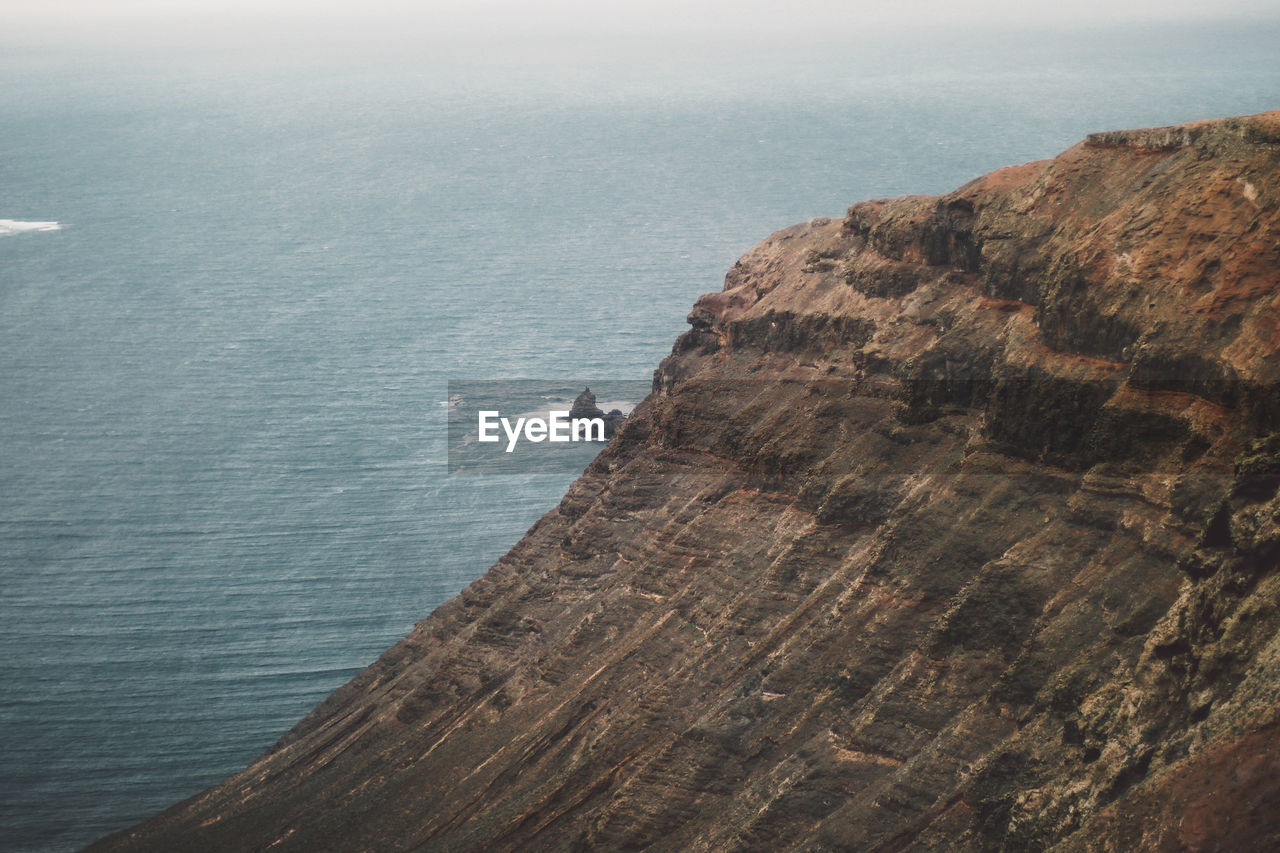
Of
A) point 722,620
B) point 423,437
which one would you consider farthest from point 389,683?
point 423,437

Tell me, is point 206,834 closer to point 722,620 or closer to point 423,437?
point 722,620

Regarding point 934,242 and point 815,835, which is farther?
point 934,242

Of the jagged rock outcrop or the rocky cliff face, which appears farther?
the jagged rock outcrop

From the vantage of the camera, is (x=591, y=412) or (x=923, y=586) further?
(x=591, y=412)

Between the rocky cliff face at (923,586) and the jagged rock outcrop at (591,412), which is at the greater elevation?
the rocky cliff face at (923,586)

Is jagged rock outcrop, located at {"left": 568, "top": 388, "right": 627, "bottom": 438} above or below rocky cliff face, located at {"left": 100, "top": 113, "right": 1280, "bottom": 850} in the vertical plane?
below

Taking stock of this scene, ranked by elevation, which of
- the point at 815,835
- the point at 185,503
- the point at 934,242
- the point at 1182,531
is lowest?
the point at 185,503

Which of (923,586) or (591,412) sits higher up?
(923,586)

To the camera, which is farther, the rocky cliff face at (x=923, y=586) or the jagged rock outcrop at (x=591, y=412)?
the jagged rock outcrop at (x=591, y=412)
